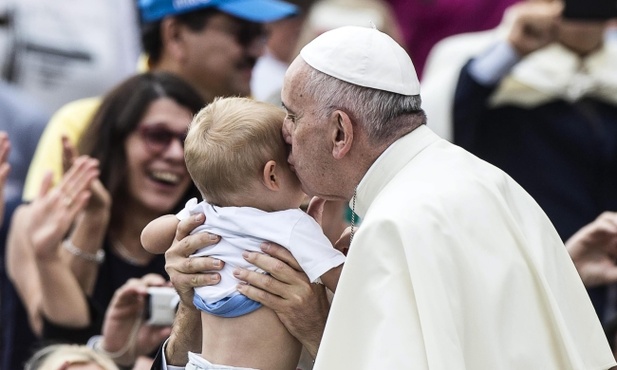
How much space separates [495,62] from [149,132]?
1.65 m

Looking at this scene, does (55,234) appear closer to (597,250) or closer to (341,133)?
(341,133)

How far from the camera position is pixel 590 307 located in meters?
4.20

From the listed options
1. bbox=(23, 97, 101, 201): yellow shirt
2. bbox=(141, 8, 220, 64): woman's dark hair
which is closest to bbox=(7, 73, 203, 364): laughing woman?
bbox=(23, 97, 101, 201): yellow shirt

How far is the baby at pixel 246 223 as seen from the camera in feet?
13.7

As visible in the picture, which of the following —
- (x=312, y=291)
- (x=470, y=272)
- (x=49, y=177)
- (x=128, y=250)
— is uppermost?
(x=470, y=272)

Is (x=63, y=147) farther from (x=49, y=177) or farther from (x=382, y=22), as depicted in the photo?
(x=382, y=22)

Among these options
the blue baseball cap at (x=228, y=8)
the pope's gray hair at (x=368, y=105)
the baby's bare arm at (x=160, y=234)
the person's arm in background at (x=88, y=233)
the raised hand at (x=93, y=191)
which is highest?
the pope's gray hair at (x=368, y=105)

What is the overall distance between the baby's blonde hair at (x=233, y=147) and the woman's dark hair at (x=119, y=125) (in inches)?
77.1

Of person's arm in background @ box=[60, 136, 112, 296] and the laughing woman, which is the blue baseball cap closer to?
the laughing woman

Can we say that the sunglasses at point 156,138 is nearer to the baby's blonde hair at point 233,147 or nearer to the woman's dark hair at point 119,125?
the woman's dark hair at point 119,125

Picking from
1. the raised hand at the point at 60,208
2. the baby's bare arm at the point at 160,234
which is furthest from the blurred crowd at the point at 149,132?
the baby's bare arm at the point at 160,234

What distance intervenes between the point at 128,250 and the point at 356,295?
A: 248cm

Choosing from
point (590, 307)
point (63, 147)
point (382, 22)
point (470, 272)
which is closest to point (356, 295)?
point (470, 272)

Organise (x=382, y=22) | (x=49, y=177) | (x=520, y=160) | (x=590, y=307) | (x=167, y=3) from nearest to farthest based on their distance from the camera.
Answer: (x=590, y=307)
(x=49, y=177)
(x=520, y=160)
(x=167, y=3)
(x=382, y=22)
